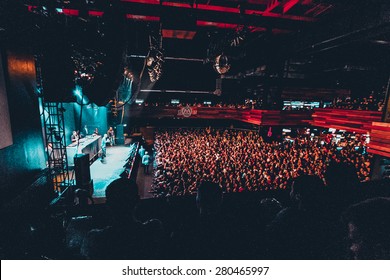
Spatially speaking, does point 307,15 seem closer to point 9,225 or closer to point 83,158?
point 9,225

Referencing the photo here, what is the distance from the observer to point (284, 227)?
140 cm

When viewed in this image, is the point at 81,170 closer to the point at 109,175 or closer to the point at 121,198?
the point at 109,175

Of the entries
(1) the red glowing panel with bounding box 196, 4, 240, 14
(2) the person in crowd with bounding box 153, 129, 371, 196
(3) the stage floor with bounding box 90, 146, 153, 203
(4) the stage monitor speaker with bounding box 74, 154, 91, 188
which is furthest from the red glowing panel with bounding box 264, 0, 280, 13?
(3) the stage floor with bounding box 90, 146, 153, 203

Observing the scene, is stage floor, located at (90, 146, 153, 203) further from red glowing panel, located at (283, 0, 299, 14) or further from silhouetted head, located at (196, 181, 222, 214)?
red glowing panel, located at (283, 0, 299, 14)

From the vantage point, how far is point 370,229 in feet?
3.45

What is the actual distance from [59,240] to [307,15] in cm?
455

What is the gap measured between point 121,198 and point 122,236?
291 millimetres

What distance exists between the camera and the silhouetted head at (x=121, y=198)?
1.47 m

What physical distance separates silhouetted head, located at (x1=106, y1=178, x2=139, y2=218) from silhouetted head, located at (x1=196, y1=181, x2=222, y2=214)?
1.82ft

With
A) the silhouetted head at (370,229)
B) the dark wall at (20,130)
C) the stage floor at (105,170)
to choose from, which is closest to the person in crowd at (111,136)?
the stage floor at (105,170)

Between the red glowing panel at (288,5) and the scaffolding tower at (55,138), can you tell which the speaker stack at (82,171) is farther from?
the red glowing panel at (288,5)

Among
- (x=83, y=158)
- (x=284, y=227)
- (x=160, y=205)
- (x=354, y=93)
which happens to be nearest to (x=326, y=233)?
(x=284, y=227)

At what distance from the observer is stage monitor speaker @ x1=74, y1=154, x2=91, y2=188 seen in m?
5.06

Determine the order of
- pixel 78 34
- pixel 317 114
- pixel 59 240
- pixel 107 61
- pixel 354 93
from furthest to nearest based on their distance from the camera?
1. pixel 354 93
2. pixel 317 114
3. pixel 78 34
4. pixel 59 240
5. pixel 107 61
